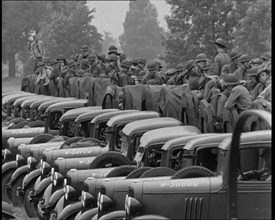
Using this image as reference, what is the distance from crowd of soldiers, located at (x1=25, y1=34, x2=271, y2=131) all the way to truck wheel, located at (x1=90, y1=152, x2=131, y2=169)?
5.98ft

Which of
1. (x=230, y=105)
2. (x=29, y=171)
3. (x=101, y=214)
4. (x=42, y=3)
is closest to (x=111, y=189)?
(x=101, y=214)

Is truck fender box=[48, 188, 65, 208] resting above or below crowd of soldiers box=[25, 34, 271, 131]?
below

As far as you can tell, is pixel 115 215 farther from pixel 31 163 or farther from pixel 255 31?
pixel 255 31

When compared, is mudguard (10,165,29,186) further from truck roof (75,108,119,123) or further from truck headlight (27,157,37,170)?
truck roof (75,108,119,123)

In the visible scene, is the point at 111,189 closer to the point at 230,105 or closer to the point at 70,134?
the point at 230,105

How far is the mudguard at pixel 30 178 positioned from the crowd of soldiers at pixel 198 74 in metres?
2.88

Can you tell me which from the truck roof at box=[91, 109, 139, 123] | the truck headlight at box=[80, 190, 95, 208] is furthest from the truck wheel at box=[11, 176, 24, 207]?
the truck headlight at box=[80, 190, 95, 208]

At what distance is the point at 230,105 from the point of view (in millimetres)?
11578

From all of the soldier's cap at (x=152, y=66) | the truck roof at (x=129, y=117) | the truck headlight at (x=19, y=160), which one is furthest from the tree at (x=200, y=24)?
the truck roof at (x=129, y=117)

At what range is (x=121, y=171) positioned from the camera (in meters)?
9.89

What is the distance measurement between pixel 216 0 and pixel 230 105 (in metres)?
12.2

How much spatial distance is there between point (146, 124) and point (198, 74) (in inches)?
128

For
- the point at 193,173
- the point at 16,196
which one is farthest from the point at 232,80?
the point at 16,196

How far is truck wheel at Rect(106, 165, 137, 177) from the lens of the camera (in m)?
9.86
